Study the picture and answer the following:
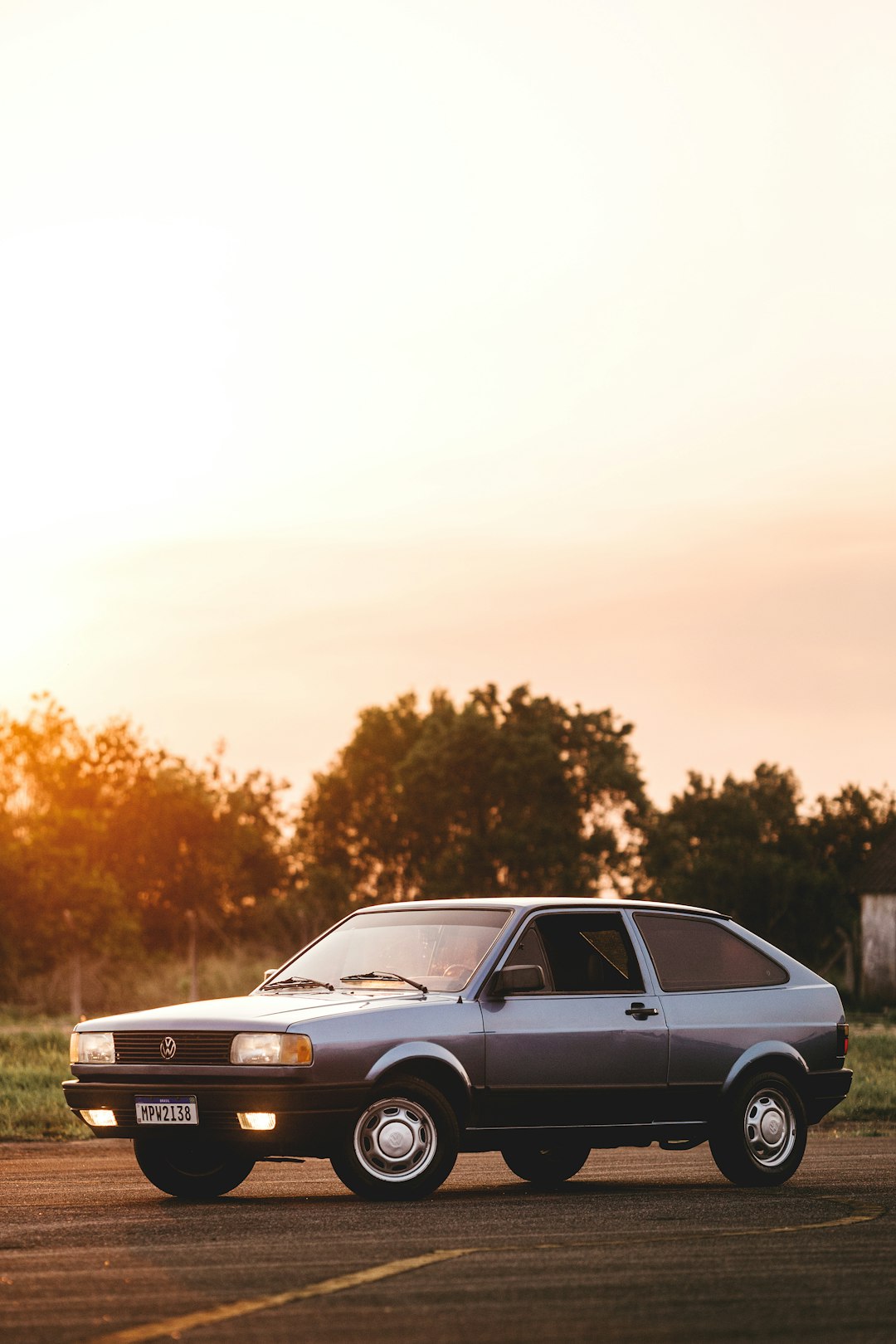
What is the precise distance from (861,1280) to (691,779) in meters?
65.8

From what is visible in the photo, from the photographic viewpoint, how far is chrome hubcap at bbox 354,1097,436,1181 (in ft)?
35.9

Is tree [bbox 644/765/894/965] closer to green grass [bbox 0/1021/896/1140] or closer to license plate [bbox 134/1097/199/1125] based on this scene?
green grass [bbox 0/1021/896/1140]

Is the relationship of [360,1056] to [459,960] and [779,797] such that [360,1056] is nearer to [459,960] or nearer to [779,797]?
[459,960]

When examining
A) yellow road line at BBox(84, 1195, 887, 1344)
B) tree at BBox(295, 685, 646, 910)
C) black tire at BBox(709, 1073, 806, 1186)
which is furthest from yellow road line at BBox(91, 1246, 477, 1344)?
tree at BBox(295, 685, 646, 910)

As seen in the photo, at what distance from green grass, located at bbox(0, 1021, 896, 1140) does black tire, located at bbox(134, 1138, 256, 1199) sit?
5.67 m

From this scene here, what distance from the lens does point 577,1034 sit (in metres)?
11.8

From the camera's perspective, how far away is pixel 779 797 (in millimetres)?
74000

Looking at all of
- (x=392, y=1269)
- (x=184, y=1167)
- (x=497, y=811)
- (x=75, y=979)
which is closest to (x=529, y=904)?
(x=184, y=1167)

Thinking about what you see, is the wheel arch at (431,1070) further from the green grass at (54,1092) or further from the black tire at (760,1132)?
the green grass at (54,1092)

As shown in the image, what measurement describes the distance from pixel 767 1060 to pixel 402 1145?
109 inches

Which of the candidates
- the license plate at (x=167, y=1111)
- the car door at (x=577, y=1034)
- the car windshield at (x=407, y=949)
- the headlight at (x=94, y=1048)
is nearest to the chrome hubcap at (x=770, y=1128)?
the car door at (x=577, y=1034)

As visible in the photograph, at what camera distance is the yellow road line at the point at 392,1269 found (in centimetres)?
693

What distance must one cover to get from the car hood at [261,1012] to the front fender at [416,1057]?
260mm

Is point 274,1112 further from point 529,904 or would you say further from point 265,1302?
point 265,1302
